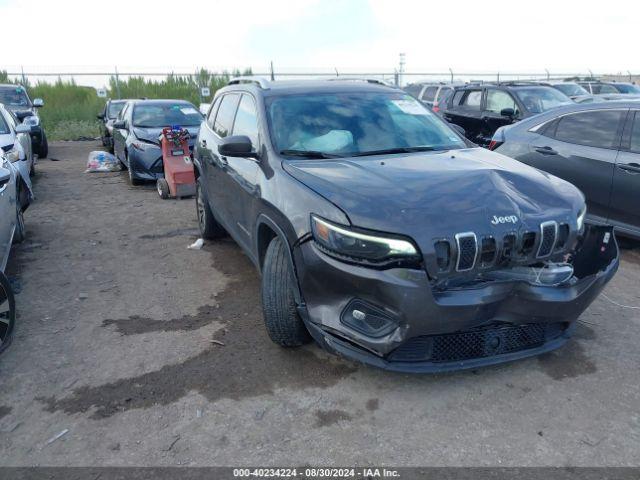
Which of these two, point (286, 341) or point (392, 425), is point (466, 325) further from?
point (286, 341)

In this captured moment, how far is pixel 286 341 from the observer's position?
11.5 feet

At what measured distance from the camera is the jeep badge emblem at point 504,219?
2879 mm

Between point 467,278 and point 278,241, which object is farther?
point 278,241

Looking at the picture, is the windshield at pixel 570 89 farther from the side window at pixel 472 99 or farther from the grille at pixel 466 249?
the grille at pixel 466 249

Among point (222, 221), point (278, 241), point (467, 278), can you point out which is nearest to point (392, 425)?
point (467, 278)

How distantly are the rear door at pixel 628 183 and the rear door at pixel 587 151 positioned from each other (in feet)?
0.22

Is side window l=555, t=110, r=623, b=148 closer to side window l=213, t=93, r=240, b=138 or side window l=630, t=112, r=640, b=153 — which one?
side window l=630, t=112, r=640, b=153

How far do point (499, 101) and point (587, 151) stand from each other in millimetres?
5854

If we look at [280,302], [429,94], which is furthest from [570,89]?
[280,302]

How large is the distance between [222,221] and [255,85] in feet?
4.47

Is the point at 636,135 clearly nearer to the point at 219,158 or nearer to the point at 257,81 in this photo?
the point at 257,81

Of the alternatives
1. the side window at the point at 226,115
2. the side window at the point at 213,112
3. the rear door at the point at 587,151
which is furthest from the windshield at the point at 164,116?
the rear door at the point at 587,151

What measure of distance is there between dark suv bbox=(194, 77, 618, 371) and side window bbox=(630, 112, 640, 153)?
89.0 inches

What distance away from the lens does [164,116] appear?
10.1m
